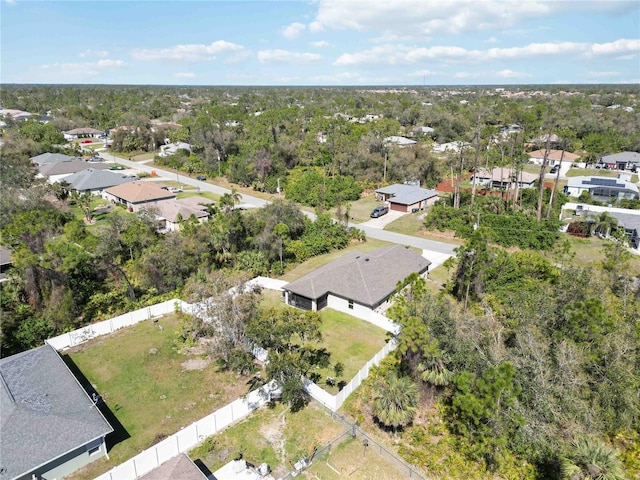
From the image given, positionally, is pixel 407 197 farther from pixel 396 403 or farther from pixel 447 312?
pixel 396 403

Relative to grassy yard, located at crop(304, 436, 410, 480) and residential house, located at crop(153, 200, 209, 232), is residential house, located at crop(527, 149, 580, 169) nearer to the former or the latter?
residential house, located at crop(153, 200, 209, 232)

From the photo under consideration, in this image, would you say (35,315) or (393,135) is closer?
(35,315)

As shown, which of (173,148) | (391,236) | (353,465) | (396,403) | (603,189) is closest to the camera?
(353,465)

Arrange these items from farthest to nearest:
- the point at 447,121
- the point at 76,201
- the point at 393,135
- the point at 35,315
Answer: the point at 447,121, the point at 393,135, the point at 76,201, the point at 35,315

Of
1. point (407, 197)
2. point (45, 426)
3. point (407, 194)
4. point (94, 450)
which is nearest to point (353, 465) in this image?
point (94, 450)

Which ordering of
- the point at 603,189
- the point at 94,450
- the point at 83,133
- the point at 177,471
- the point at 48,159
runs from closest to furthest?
the point at 177,471 < the point at 94,450 < the point at 603,189 < the point at 48,159 < the point at 83,133

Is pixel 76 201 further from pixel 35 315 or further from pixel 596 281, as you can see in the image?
pixel 596 281

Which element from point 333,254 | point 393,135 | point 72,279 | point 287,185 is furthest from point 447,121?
point 72,279

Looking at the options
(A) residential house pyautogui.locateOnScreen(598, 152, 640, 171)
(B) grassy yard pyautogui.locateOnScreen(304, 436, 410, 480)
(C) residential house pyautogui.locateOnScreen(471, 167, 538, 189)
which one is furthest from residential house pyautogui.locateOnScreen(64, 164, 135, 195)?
(A) residential house pyautogui.locateOnScreen(598, 152, 640, 171)
